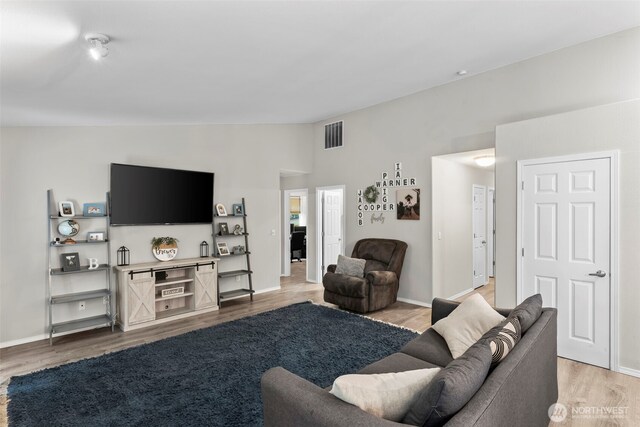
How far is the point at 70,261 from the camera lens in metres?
4.09

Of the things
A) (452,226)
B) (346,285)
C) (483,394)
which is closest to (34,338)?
(346,285)

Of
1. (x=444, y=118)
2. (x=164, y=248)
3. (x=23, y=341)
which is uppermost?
(x=444, y=118)

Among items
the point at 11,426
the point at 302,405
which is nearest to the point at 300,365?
the point at 302,405

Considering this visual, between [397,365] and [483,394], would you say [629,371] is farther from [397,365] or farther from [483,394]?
[483,394]

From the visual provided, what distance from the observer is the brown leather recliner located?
4.73 metres

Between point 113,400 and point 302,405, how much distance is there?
6.70ft

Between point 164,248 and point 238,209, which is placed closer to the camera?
point 164,248

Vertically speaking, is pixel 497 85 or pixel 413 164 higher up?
pixel 497 85

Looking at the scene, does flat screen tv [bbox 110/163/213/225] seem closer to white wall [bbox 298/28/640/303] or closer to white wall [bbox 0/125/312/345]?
white wall [bbox 0/125/312/345]

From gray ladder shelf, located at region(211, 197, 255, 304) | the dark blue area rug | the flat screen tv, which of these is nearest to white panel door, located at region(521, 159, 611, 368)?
Answer: the dark blue area rug

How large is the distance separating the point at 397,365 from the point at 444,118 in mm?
3766

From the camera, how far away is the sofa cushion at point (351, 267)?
5.09m

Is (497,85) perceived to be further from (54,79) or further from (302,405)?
(54,79)

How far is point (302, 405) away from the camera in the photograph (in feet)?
4.66
